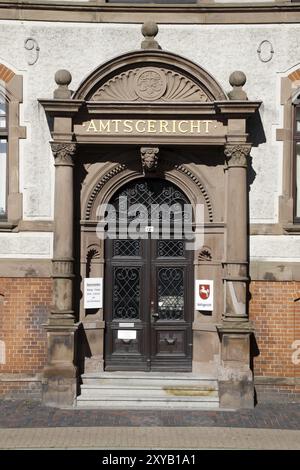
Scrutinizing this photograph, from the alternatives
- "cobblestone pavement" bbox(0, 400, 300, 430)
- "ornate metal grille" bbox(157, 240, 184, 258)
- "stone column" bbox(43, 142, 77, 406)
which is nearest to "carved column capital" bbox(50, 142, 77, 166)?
"stone column" bbox(43, 142, 77, 406)

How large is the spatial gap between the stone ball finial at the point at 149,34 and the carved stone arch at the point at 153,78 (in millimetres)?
147

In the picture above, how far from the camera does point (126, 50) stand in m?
10.5

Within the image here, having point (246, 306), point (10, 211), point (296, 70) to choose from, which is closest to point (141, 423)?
point (246, 306)

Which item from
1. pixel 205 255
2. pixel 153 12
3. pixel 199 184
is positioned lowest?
pixel 205 255

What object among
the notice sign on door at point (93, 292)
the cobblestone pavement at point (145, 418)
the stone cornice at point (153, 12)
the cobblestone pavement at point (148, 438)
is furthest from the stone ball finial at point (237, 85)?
the cobblestone pavement at point (148, 438)

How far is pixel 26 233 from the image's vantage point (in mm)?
10438

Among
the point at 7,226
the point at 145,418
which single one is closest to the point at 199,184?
the point at 7,226

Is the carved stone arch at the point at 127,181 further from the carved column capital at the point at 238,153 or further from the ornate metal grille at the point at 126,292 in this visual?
the ornate metal grille at the point at 126,292

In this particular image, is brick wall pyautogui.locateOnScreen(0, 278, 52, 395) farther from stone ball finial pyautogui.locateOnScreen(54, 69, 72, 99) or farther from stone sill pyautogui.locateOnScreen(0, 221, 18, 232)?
stone ball finial pyautogui.locateOnScreen(54, 69, 72, 99)

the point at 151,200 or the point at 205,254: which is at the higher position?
the point at 151,200

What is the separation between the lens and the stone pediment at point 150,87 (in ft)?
33.6

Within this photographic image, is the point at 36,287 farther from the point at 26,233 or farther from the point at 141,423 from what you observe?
the point at 141,423

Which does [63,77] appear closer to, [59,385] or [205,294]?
[205,294]

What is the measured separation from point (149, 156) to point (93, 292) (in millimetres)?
2531
